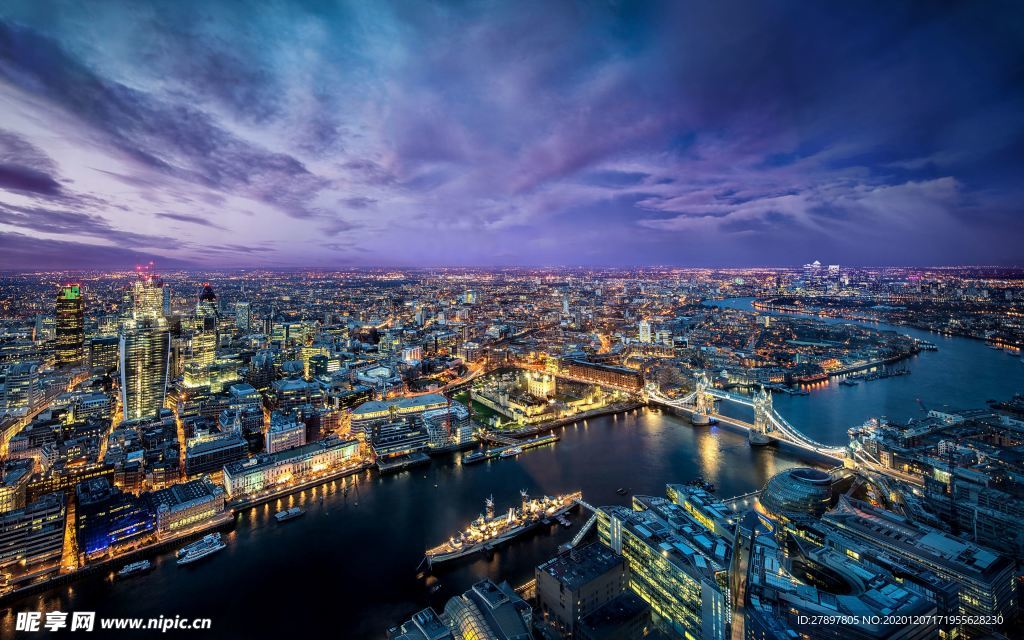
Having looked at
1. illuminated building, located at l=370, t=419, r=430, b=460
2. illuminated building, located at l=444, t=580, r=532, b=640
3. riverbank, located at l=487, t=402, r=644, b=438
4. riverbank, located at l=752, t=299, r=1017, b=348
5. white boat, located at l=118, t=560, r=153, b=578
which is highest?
riverbank, located at l=752, t=299, r=1017, b=348

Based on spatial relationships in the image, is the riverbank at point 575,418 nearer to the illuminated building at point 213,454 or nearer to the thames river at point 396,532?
the thames river at point 396,532

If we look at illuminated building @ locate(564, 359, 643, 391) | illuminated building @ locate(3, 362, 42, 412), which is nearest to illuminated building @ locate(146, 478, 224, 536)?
illuminated building @ locate(3, 362, 42, 412)

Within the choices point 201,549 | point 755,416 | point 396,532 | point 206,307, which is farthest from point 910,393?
point 206,307

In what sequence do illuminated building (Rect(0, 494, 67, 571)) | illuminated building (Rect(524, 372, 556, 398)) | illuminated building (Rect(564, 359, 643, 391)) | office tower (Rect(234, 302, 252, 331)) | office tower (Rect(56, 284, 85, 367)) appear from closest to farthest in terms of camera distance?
1. illuminated building (Rect(0, 494, 67, 571))
2. illuminated building (Rect(524, 372, 556, 398))
3. illuminated building (Rect(564, 359, 643, 391))
4. office tower (Rect(56, 284, 85, 367))
5. office tower (Rect(234, 302, 252, 331))

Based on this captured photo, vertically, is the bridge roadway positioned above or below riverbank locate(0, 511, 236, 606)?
above

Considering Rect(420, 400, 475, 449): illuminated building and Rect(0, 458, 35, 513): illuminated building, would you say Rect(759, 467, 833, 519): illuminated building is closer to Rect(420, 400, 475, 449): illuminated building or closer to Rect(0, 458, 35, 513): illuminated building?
Rect(420, 400, 475, 449): illuminated building

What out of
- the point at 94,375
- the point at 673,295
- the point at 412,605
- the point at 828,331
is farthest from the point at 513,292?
the point at 412,605

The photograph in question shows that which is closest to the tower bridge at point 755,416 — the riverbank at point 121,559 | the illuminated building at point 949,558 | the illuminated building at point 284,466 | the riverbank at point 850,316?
the illuminated building at point 949,558

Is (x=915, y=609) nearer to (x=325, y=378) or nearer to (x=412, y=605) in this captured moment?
(x=412, y=605)
